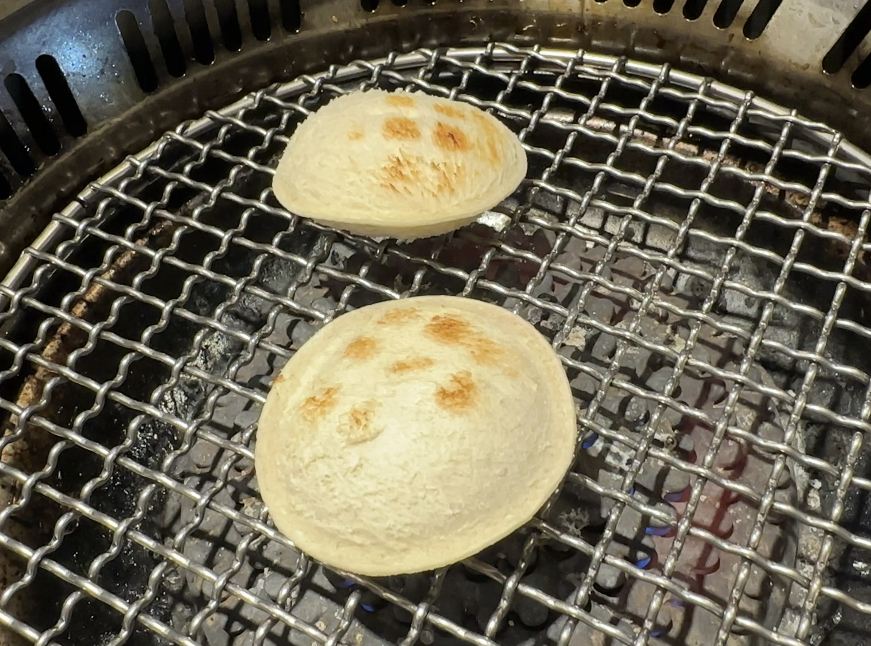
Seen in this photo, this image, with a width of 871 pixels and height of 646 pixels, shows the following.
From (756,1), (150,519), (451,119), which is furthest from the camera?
(756,1)

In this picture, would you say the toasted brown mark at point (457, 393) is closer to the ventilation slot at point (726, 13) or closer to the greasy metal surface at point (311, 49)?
the greasy metal surface at point (311, 49)

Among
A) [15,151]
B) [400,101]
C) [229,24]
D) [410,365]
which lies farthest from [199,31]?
[410,365]

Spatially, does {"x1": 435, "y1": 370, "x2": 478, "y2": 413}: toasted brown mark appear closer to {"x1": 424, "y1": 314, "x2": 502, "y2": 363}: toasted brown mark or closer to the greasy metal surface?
{"x1": 424, "y1": 314, "x2": 502, "y2": 363}: toasted brown mark

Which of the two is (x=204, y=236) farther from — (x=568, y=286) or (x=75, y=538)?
(x=568, y=286)

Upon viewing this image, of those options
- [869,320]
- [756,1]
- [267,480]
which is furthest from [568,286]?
[267,480]

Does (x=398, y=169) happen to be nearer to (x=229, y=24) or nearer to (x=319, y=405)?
(x=319, y=405)

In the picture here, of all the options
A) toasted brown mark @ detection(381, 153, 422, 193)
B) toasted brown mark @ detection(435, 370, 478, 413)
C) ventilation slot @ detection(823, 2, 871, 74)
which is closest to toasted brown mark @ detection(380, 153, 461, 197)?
toasted brown mark @ detection(381, 153, 422, 193)
